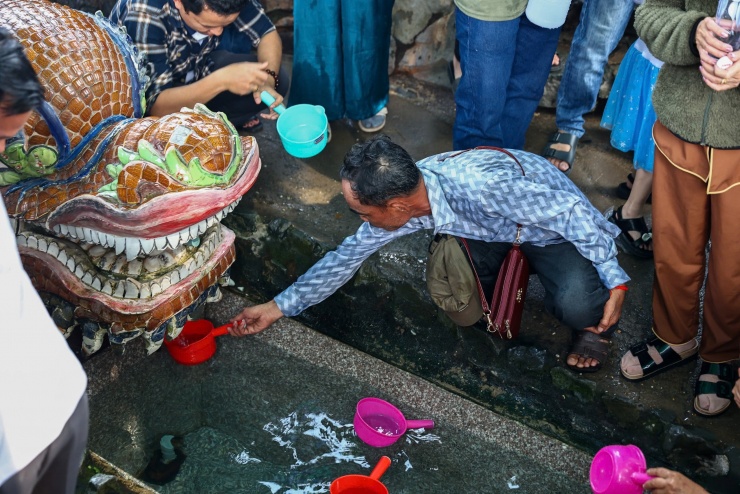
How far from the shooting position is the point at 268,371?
3709mm

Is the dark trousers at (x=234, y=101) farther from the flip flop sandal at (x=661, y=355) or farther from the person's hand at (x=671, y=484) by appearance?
the person's hand at (x=671, y=484)

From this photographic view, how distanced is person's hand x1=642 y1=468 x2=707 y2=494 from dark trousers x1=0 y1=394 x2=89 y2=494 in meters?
1.90

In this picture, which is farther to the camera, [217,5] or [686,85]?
[217,5]

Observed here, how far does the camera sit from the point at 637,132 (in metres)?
4.03

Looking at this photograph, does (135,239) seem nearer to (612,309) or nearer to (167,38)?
(167,38)

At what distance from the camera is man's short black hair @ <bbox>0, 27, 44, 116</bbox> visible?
1847 millimetres

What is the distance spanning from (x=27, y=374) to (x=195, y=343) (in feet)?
5.95

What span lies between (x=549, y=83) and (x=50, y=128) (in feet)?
10.1

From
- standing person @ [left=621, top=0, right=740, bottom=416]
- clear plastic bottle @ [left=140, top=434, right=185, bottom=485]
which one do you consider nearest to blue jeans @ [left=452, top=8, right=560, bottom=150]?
standing person @ [left=621, top=0, right=740, bottom=416]

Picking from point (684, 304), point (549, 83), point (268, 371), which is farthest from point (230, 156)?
point (549, 83)

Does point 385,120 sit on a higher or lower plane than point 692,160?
lower

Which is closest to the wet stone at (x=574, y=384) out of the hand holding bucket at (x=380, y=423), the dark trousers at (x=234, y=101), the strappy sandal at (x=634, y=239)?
the hand holding bucket at (x=380, y=423)

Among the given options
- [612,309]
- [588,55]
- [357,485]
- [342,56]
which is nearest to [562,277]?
[612,309]

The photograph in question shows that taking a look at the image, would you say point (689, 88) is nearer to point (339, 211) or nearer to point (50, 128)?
point (339, 211)
